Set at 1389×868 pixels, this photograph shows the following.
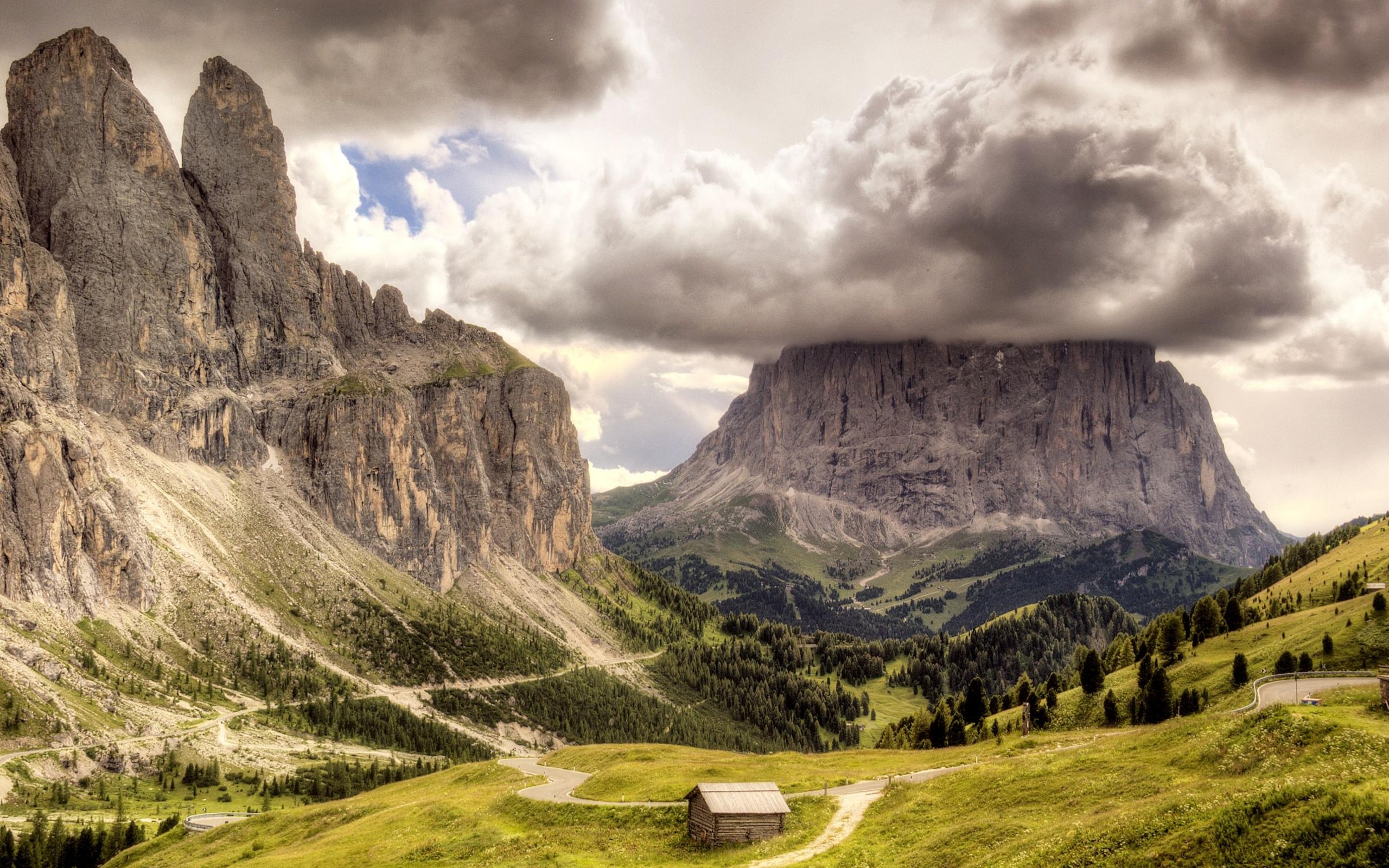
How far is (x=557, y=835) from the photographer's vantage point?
69000mm

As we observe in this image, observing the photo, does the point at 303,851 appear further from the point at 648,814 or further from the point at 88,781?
the point at 88,781

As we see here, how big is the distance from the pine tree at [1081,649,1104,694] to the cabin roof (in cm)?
6360

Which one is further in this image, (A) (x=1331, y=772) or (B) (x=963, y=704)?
(B) (x=963, y=704)

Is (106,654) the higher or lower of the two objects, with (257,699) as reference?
higher

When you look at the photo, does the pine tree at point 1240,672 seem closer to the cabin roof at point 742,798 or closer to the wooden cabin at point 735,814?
the cabin roof at point 742,798

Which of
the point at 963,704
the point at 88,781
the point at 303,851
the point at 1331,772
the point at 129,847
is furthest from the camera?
the point at 88,781

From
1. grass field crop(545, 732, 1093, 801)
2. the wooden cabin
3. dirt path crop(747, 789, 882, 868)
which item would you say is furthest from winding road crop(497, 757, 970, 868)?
the wooden cabin

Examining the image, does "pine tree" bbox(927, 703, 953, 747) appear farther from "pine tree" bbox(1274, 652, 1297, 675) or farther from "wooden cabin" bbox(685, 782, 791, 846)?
"wooden cabin" bbox(685, 782, 791, 846)

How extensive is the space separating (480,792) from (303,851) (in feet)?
58.0

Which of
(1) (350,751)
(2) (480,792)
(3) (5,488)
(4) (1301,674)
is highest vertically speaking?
(3) (5,488)

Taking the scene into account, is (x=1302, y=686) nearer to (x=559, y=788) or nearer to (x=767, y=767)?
(x=767, y=767)

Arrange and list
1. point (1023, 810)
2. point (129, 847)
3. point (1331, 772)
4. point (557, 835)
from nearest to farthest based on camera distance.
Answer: point (1331, 772), point (1023, 810), point (557, 835), point (129, 847)

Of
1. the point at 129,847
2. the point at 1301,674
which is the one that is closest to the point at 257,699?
the point at 129,847

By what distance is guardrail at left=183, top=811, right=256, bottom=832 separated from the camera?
108m
